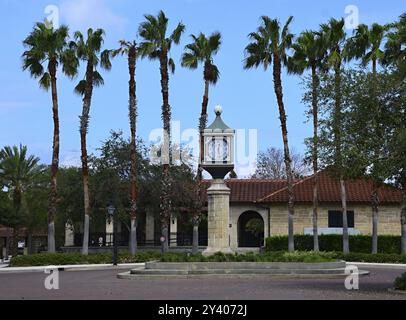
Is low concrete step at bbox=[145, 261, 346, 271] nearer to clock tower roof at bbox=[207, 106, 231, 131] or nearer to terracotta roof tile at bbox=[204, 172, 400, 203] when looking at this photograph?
clock tower roof at bbox=[207, 106, 231, 131]

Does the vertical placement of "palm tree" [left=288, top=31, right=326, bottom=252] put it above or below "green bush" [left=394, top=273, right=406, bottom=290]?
above

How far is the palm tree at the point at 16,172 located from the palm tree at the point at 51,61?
16946mm

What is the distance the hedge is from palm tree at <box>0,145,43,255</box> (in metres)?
20.6

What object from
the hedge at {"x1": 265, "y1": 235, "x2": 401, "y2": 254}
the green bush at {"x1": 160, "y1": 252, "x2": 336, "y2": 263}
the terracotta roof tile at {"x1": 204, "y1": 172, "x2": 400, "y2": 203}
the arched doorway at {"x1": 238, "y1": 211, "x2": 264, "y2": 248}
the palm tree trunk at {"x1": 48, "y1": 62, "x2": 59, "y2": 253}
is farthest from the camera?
the arched doorway at {"x1": 238, "y1": 211, "x2": 264, "y2": 248}

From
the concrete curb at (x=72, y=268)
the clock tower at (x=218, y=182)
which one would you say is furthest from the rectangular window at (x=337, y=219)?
the clock tower at (x=218, y=182)

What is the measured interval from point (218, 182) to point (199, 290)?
9.63m

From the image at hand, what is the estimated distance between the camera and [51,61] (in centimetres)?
3944

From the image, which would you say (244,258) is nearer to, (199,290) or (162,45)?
(199,290)

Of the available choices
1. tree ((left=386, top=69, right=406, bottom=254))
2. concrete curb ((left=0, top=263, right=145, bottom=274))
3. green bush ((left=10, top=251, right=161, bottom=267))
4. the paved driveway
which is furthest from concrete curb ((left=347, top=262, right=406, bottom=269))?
tree ((left=386, top=69, right=406, bottom=254))

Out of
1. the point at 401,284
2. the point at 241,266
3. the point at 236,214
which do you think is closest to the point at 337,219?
the point at 236,214

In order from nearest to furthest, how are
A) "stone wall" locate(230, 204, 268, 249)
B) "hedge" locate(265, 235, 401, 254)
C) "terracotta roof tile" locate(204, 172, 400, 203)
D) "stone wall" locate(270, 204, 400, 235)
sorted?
"hedge" locate(265, 235, 401, 254)
"stone wall" locate(270, 204, 400, 235)
"terracotta roof tile" locate(204, 172, 400, 203)
"stone wall" locate(230, 204, 268, 249)

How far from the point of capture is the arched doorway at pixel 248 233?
5422cm

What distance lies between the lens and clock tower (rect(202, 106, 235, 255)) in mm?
29047
